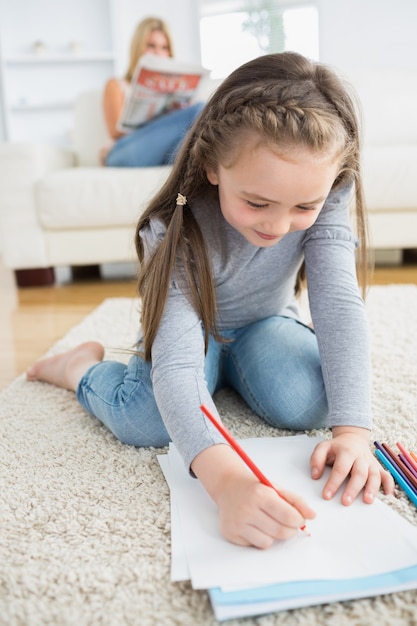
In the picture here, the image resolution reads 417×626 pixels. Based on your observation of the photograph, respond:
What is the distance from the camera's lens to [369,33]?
3439 millimetres

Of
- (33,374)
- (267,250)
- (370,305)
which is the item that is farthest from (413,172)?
(33,374)

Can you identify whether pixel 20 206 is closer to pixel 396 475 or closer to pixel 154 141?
pixel 154 141

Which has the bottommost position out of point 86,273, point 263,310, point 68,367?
point 86,273

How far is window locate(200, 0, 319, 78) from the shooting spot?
3.53 m

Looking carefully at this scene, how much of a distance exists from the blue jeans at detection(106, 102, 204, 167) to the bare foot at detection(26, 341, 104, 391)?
1034 millimetres

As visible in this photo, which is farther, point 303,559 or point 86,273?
point 86,273

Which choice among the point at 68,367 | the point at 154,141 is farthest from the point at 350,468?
the point at 154,141

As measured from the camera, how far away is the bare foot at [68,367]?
Answer: 979 mm

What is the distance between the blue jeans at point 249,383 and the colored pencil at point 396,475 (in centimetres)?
12

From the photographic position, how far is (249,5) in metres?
3.53

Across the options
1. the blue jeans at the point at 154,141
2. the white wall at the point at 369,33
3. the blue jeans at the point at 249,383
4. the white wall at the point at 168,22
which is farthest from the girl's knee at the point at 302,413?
the white wall at the point at 168,22

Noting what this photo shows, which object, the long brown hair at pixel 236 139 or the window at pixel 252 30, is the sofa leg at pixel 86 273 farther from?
the window at pixel 252 30

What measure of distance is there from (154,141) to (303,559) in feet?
5.45

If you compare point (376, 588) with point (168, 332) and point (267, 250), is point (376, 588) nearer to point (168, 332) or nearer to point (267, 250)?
point (168, 332)
